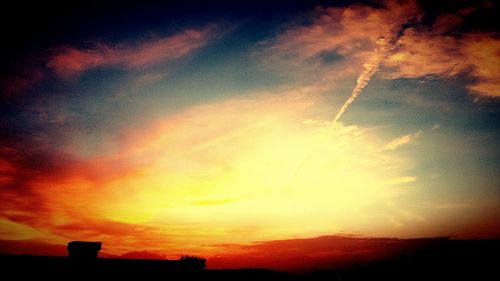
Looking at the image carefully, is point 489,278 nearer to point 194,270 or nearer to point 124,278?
point 194,270

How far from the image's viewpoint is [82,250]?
414 inches

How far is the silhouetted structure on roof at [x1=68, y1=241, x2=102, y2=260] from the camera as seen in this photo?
410 inches

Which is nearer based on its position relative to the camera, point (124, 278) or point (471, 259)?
point (124, 278)

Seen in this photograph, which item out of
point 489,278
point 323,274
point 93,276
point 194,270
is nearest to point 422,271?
point 489,278

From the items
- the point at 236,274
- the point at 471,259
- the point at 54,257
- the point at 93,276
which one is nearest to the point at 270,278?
the point at 236,274

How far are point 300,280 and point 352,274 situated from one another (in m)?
3.52

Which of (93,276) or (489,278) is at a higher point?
(93,276)

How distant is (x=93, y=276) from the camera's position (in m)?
10.1

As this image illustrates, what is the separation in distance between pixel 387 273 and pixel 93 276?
15.6 m

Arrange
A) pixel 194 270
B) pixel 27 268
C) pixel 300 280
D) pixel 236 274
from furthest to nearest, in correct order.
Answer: pixel 300 280 < pixel 236 274 < pixel 194 270 < pixel 27 268

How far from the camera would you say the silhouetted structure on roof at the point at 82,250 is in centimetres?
1042

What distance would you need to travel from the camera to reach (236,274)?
13.1 metres

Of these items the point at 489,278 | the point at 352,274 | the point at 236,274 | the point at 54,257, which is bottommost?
the point at 489,278

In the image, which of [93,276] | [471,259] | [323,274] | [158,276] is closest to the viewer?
[93,276]
